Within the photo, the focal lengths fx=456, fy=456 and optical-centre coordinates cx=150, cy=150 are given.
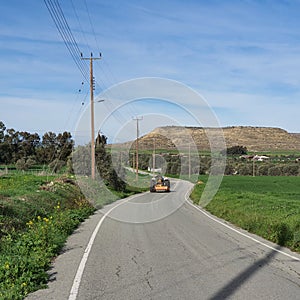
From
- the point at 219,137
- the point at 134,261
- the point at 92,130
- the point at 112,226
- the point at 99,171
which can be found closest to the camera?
the point at 134,261

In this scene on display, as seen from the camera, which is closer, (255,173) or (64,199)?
(64,199)

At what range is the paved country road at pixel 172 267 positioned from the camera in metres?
7.55

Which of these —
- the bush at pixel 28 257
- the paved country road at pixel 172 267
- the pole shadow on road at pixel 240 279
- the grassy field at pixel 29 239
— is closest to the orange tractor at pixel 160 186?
the grassy field at pixel 29 239

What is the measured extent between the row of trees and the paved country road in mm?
72231

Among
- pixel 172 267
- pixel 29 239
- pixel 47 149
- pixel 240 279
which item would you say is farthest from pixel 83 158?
pixel 47 149

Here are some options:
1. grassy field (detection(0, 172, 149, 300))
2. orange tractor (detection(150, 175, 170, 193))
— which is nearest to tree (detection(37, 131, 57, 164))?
orange tractor (detection(150, 175, 170, 193))

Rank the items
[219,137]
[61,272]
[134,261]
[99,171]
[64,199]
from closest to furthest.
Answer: [61,272] → [134,261] → [64,199] → [219,137] → [99,171]

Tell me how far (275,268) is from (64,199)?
52.2ft

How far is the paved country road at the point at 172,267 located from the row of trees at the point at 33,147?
72231mm

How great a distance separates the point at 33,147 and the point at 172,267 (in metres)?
89.3

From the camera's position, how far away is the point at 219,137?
32.2 metres

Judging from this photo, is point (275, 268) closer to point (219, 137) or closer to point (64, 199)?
point (64, 199)

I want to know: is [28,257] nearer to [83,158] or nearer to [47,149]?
[83,158]

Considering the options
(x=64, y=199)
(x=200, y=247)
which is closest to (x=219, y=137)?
(x=64, y=199)
